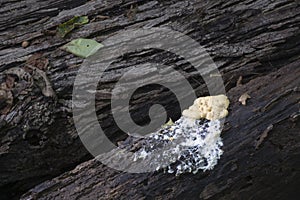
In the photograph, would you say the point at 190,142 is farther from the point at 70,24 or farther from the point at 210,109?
the point at 70,24

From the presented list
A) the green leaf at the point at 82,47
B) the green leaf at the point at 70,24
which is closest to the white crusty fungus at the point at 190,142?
the green leaf at the point at 82,47

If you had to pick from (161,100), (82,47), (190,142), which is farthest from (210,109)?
(82,47)

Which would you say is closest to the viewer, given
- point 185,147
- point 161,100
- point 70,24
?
point 185,147

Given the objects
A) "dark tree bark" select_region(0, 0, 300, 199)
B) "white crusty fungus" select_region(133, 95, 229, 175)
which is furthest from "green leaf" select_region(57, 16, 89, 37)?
"white crusty fungus" select_region(133, 95, 229, 175)

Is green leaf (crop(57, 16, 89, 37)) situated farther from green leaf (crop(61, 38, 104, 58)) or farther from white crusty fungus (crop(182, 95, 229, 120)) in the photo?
white crusty fungus (crop(182, 95, 229, 120))

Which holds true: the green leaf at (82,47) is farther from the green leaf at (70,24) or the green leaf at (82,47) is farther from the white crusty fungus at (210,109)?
the white crusty fungus at (210,109)

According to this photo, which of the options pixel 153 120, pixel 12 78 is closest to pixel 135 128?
pixel 153 120

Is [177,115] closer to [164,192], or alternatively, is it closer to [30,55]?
[164,192]
